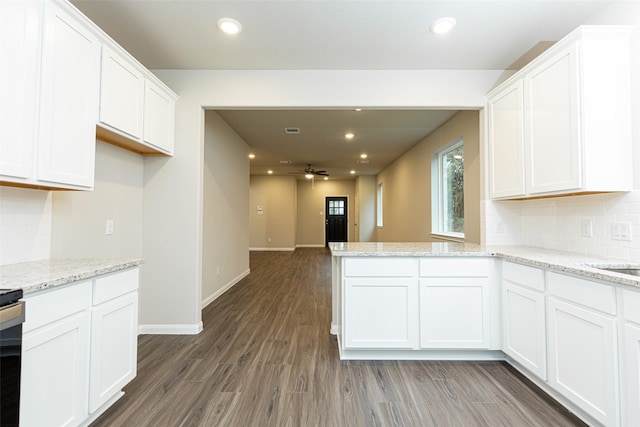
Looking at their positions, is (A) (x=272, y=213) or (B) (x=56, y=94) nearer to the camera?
(B) (x=56, y=94)

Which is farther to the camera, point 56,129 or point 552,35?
point 552,35

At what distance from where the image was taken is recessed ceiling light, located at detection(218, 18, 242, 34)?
2225 millimetres

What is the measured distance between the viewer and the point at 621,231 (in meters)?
1.93

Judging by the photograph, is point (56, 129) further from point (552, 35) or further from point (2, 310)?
point (552, 35)

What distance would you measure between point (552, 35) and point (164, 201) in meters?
3.73

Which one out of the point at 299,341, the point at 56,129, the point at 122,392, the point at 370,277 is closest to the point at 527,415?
the point at 370,277

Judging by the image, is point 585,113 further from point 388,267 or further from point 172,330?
point 172,330

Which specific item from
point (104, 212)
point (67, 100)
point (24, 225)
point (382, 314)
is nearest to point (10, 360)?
point (24, 225)

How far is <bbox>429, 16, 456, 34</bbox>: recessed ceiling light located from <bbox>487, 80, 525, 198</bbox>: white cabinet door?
0.73 metres

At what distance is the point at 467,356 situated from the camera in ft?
7.99

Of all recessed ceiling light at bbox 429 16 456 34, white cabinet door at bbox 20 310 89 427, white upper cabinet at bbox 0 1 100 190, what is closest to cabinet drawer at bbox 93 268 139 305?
white cabinet door at bbox 20 310 89 427

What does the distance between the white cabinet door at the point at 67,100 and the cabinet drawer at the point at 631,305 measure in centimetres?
300

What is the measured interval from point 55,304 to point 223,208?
3.16 meters

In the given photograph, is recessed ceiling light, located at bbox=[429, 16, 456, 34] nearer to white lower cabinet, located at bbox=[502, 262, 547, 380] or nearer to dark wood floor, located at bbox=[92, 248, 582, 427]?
white lower cabinet, located at bbox=[502, 262, 547, 380]
